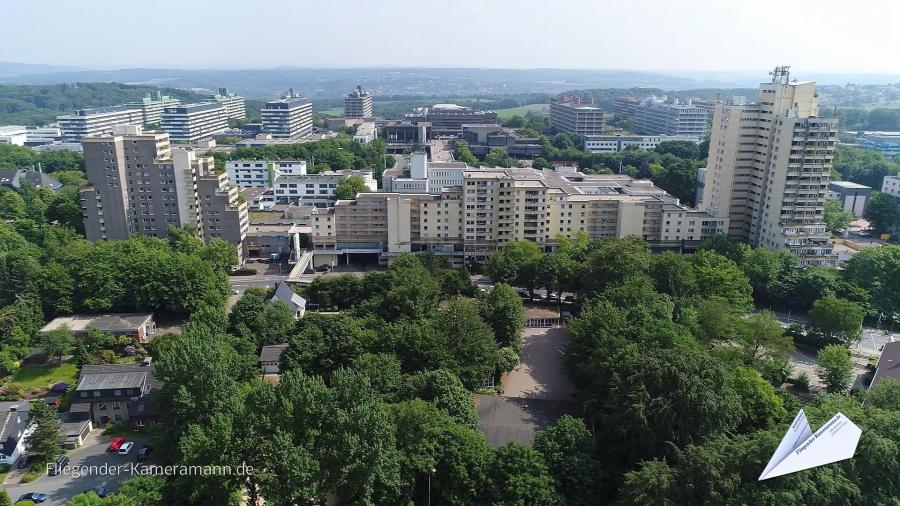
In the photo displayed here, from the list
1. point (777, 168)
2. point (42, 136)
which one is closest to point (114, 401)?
point (777, 168)

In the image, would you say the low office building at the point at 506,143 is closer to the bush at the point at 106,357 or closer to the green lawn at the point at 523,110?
the green lawn at the point at 523,110

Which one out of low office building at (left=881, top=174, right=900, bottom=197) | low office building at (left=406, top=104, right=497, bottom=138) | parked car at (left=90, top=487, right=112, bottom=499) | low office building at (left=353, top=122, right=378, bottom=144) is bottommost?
parked car at (left=90, top=487, right=112, bottom=499)

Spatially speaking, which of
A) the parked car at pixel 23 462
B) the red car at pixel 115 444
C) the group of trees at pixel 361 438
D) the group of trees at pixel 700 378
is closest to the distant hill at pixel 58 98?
the parked car at pixel 23 462

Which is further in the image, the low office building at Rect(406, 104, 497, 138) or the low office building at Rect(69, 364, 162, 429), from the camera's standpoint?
the low office building at Rect(406, 104, 497, 138)

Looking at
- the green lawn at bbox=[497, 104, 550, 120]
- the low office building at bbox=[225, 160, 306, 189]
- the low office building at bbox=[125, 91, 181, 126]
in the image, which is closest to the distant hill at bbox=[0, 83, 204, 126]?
the low office building at bbox=[125, 91, 181, 126]

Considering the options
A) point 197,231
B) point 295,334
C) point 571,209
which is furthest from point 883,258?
point 197,231

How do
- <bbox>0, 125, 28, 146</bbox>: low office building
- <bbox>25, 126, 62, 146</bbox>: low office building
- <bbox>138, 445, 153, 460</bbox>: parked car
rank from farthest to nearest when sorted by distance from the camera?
<bbox>25, 126, 62, 146</bbox>: low office building → <bbox>0, 125, 28, 146</bbox>: low office building → <bbox>138, 445, 153, 460</bbox>: parked car

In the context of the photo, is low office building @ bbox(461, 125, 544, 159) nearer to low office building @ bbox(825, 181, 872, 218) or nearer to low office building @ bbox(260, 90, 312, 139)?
low office building @ bbox(260, 90, 312, 139)
